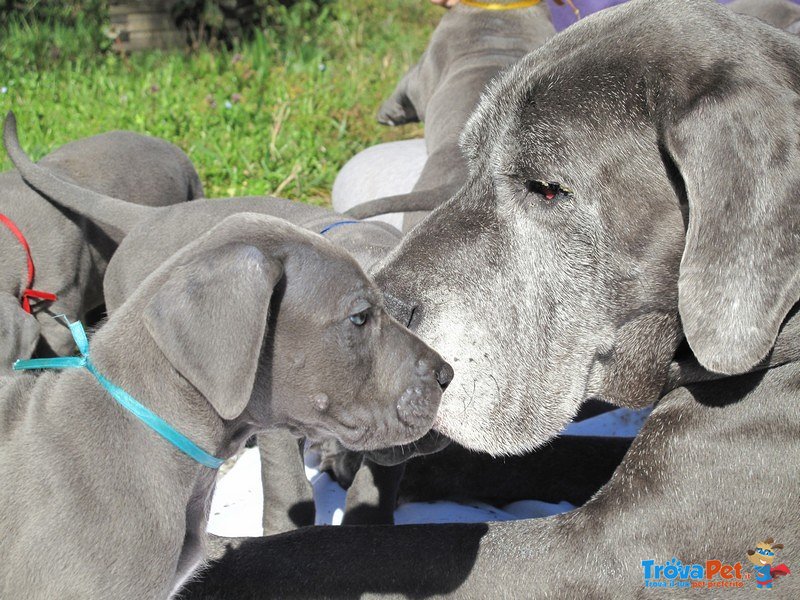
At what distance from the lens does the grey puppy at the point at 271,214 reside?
3791 millimetres

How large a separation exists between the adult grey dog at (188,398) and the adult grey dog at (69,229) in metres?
1.76

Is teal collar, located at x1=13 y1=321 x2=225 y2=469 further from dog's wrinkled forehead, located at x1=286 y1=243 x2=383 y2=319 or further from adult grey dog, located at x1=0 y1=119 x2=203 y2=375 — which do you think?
adult grey dog, located at x1=0 y1=119 x2=203 y2=375

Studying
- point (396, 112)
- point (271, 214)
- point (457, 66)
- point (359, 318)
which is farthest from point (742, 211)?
point (396, 112)

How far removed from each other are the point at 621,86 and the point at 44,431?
1851mm

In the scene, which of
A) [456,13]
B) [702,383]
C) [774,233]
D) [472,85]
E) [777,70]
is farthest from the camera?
[456,13]

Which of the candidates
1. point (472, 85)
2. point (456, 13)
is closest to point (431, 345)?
point (472, 85)

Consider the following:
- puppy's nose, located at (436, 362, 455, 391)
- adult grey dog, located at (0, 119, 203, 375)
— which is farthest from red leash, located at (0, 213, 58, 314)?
puppy's nose, located at (436, 362, 455, 391)

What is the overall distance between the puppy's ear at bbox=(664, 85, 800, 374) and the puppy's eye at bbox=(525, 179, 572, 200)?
35 cm

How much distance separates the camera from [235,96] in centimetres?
815

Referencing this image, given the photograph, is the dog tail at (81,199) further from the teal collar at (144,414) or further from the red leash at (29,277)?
the teal collar at (144,414)

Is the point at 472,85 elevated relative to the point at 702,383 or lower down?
lower down

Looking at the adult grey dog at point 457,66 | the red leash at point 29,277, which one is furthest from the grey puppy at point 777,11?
the red leash at point 29,277

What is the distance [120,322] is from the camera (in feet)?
9.23

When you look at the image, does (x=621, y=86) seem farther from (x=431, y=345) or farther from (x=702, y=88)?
(x=431, y=345)
